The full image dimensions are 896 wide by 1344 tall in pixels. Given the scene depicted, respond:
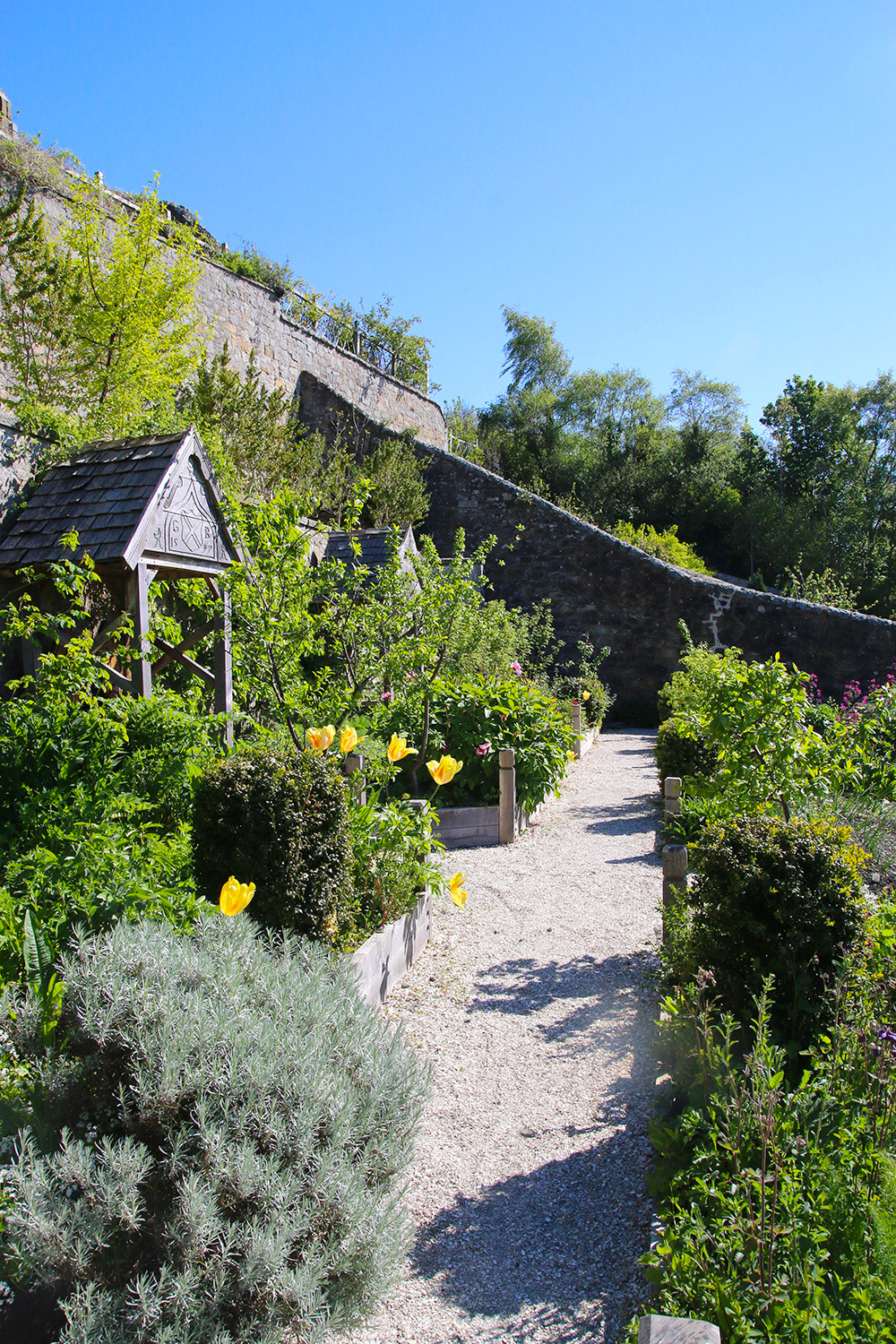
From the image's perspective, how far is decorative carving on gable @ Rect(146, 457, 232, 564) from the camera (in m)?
5.57

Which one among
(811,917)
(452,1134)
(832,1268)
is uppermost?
(811,917)

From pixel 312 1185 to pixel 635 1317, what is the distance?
85 cm

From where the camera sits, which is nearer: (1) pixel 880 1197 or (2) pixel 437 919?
(1) pixel 880 1197

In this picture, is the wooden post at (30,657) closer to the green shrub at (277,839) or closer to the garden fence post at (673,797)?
the green shrub at (277,839)

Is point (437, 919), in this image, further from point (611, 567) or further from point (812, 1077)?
point (611, 567)

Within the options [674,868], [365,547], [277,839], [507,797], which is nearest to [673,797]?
[507,797]

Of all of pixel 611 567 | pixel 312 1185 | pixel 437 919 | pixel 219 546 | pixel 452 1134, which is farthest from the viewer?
pixel 611 567

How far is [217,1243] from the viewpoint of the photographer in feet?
5.25

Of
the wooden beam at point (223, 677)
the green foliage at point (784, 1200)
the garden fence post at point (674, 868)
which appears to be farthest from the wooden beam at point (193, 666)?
the green foliage at point (784, 1200)

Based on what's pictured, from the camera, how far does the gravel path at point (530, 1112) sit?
210cm

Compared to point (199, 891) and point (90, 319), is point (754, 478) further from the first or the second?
point (199, 891)

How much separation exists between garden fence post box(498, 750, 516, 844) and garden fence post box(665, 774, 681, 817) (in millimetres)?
1194

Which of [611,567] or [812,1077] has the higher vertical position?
[611,567]

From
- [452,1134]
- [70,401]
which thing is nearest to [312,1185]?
[452,1134]
